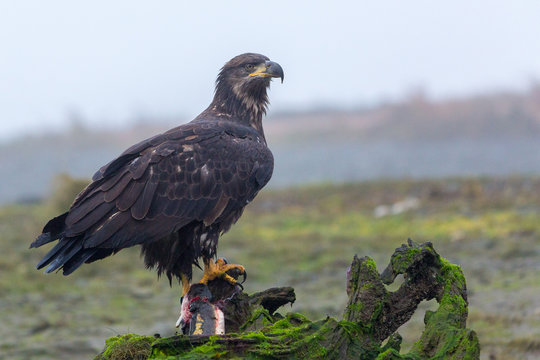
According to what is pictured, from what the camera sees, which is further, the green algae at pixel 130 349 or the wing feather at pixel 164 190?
the wing feather at pixel 164 190

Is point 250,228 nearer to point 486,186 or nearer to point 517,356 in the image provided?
point 486,186

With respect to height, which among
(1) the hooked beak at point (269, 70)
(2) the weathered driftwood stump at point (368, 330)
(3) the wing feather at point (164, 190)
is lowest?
(2) the weathered driftwood stump at point (368, 330)

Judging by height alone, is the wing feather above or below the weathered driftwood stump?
above

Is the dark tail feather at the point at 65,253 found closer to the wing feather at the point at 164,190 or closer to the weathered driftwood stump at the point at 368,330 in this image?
the wing feather at the point at 164,190

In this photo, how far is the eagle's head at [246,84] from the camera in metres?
8.00

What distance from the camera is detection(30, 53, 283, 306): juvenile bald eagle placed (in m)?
6.48

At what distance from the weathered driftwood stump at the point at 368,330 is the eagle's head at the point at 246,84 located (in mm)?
2686

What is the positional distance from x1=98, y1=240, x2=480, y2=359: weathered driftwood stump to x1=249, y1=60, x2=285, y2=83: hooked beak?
9.12 feet

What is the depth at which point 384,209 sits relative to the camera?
19.9 meters

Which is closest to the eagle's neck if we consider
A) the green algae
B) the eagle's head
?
the eagle's head

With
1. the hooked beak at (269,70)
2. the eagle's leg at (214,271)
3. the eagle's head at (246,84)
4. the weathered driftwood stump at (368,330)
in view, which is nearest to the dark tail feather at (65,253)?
the weathered driftwood stump at (368,330)

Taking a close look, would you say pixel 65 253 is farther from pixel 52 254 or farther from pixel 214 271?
pixel 214 271

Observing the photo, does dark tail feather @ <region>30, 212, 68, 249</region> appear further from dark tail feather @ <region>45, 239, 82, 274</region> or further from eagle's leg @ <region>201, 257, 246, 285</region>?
eagle's leg @ <region>201, 257, 246, 285</region>

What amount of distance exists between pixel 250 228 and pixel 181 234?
1269 centimetres
